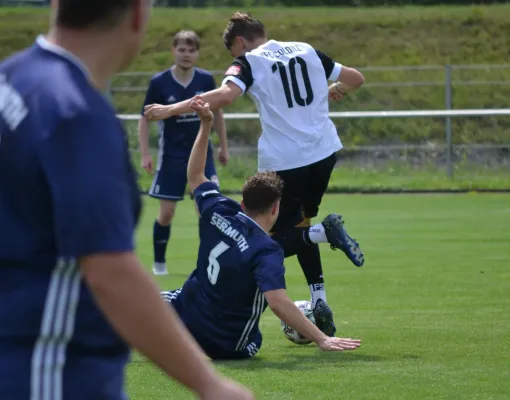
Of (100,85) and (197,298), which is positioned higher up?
(100,85)

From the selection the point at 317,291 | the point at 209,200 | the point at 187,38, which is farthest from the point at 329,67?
the point at 187,38

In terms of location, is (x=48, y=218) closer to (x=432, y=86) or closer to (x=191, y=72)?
(x=191, y=72)

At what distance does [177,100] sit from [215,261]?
537 cm

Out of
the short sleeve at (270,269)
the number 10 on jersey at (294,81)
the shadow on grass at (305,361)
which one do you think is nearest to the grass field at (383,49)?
the number 10 on jersey at (294,81)

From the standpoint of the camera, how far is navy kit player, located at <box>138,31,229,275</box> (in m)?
11.3

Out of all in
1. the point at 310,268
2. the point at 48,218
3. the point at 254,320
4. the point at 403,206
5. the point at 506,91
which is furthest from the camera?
the point at 506,91

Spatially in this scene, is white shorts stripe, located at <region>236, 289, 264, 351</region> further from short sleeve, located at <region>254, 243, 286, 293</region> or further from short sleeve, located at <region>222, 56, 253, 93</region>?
short sleeve, located at <region>222, 56, 253, 93</region>

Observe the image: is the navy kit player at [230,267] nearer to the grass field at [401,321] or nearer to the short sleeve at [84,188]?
the grass field at [401,321]

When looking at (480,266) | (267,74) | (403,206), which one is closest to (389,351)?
(267,74)

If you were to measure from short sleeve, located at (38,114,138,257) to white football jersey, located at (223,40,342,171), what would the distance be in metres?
5.38

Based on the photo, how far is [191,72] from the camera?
11555mm

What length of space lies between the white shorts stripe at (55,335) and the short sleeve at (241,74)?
5.23 meters

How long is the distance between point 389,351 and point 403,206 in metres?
11.1

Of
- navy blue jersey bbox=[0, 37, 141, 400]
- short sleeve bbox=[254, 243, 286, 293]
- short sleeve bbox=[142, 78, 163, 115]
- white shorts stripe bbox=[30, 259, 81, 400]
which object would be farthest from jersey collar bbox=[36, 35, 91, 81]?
short sleeve bbox=[142, 78, 163, 115]
